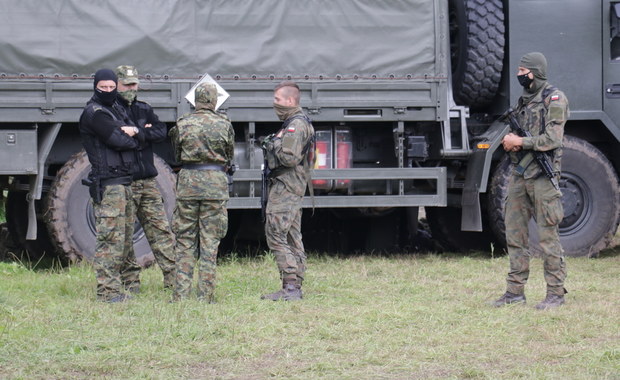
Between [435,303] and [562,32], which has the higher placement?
[562,32]

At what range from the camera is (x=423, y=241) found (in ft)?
38.2

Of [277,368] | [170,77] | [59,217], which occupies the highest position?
[170,77]

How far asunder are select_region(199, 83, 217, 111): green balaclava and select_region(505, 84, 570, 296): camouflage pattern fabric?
7.38 feet

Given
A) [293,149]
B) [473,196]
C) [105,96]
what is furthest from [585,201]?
[105,96]

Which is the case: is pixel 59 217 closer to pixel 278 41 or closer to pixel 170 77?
pixel 170 77

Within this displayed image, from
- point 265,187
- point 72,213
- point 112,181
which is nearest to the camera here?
point 112,181

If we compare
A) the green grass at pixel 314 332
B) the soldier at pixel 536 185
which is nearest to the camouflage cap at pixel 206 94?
the green grass at pixel 314 332

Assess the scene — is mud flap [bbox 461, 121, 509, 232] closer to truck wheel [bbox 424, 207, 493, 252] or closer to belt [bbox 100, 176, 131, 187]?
truck wheel [bbox 424, 207, 493, 252]

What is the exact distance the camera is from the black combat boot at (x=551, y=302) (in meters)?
7.11

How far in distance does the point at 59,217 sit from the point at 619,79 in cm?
573

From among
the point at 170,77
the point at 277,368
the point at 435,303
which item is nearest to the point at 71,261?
the point at 170,77

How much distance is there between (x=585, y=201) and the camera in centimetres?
1023

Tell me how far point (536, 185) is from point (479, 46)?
3.11 m

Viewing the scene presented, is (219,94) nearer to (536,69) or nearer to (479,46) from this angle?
(479,46)
